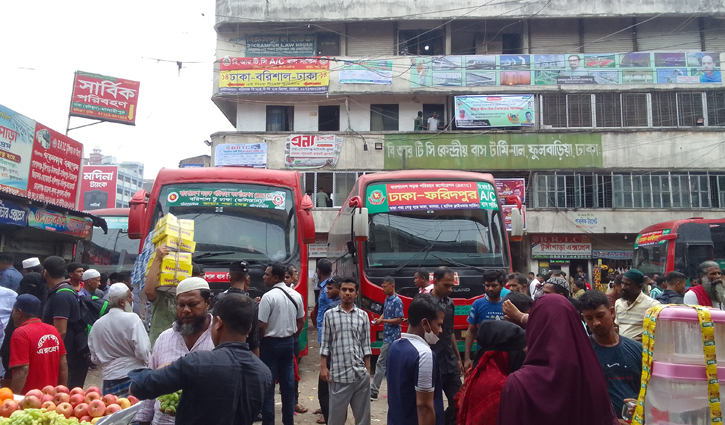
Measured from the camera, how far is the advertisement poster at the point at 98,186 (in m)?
50.3

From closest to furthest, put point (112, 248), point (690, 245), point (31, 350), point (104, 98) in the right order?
1. point (31, 350)
2. point (112, 248)
3. point (690, 245)
4. point (104, 98)

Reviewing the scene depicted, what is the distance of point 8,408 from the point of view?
3.18 meters

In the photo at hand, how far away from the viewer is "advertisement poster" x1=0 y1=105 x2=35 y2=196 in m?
11.5

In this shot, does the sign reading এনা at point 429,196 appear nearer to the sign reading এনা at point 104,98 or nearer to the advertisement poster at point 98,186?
the sign reading এনা at point 104,98

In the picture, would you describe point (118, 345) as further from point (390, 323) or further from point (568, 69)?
point (568, 69)

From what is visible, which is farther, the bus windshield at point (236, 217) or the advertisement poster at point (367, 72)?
the advertisement poster at point (367, 72)

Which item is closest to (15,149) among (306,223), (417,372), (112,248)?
(112,248)

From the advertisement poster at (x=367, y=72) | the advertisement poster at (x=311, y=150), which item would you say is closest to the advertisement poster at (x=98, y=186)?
the advertisement poster at (x=311, y=150)

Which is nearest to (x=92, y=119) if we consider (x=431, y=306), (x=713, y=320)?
(x=431, y=306)

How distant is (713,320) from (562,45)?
80.7 feet

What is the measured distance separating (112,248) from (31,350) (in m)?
9.90

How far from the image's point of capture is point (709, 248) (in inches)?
561

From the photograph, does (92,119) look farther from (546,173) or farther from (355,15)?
(546,173)

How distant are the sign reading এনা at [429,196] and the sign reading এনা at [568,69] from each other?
15.4m
